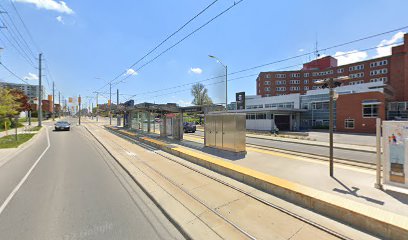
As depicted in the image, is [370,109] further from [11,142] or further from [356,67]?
[11,142]

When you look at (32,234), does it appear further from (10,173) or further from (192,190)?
(10,173)

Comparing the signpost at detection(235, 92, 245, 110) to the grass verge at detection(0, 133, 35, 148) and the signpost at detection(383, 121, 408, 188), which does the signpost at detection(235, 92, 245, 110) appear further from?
the signpost at detection(383, 121, 408, 188)

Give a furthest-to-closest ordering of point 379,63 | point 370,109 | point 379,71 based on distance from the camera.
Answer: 1. point 379,63
2. point 379,71
3. point 370,109

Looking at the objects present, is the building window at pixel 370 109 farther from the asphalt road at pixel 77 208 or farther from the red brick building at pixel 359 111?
the asphalt road at pixel 77 208

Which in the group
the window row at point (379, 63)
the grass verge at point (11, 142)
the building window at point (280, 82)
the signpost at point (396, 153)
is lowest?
the grass verge at point (11, 142)

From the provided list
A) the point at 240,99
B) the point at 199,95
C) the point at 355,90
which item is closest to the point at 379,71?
the point at 355,90

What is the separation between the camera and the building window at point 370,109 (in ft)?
97.1

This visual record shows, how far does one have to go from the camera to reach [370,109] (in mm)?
30219

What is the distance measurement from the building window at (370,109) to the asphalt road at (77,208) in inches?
1398

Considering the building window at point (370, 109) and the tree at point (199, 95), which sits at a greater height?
the tree at point (199, 95)

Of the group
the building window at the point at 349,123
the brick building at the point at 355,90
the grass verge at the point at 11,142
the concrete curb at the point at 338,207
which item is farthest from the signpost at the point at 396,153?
the building window at the point at 349,123

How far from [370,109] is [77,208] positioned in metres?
37.7

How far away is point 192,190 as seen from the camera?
5891 mm

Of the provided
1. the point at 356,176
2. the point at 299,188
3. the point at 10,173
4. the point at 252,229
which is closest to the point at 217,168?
the point at 299,188
